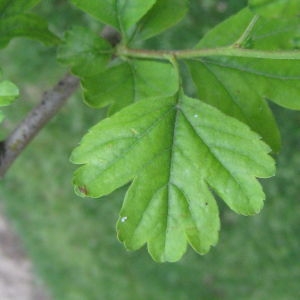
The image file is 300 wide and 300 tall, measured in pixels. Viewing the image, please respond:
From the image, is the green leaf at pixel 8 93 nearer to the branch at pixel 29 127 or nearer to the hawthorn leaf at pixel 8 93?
the hawthorn leaf at pixel 8 93

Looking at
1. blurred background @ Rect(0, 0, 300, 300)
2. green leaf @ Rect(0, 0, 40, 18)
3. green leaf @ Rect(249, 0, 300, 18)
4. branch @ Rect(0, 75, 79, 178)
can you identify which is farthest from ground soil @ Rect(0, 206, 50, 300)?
green leaf @ Rect(249, 0, 300, 18)

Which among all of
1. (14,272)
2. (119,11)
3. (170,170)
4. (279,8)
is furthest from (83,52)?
(14,272)

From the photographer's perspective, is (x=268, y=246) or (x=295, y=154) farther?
(x=268, y=246)

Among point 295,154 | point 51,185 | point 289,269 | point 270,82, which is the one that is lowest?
point 270,82

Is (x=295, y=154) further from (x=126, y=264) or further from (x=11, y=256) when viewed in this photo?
(x=11, y=256)

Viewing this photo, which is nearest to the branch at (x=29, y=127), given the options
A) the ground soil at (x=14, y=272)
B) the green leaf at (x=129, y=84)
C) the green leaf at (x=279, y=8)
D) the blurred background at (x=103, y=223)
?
the green leaf at (x=129, y=84)

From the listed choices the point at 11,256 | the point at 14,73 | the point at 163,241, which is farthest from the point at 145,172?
the point at 11,256
